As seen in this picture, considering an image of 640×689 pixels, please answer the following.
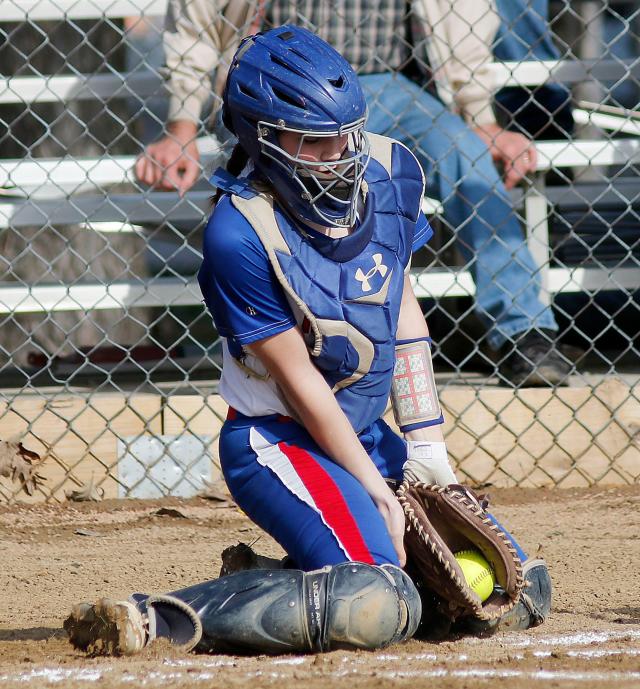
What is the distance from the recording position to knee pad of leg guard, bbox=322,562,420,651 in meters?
2.63

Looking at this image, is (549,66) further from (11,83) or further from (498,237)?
(11,83)

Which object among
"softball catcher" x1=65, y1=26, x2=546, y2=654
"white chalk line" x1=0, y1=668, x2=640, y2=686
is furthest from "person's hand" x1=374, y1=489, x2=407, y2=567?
"white chalk line" x1=0, y1=668, x2=640, y2=686

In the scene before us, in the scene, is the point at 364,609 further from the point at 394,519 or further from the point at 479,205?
the point at 479,205

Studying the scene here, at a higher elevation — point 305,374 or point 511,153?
point 511,153

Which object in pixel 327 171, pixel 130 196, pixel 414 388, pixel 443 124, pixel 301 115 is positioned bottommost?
pixel 414 388

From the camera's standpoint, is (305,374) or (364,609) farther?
(305,374)

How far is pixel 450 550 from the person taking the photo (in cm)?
305

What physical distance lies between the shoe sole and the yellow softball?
35.9 inches

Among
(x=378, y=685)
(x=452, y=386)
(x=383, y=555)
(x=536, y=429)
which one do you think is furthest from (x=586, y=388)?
(x=378, y=685)

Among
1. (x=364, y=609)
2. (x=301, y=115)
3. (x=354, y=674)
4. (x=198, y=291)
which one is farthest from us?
(x=198, y=291)

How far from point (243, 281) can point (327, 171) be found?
362 mm

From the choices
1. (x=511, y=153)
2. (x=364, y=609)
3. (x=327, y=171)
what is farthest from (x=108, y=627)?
(x=511, y=153)

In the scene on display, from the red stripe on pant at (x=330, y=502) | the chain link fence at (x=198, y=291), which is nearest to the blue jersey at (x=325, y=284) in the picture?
the red stripe on pant at (x=330, y=502)

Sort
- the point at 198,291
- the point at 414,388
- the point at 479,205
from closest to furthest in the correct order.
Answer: the point at 414,388
the point at 479,205
the point at 198,291
